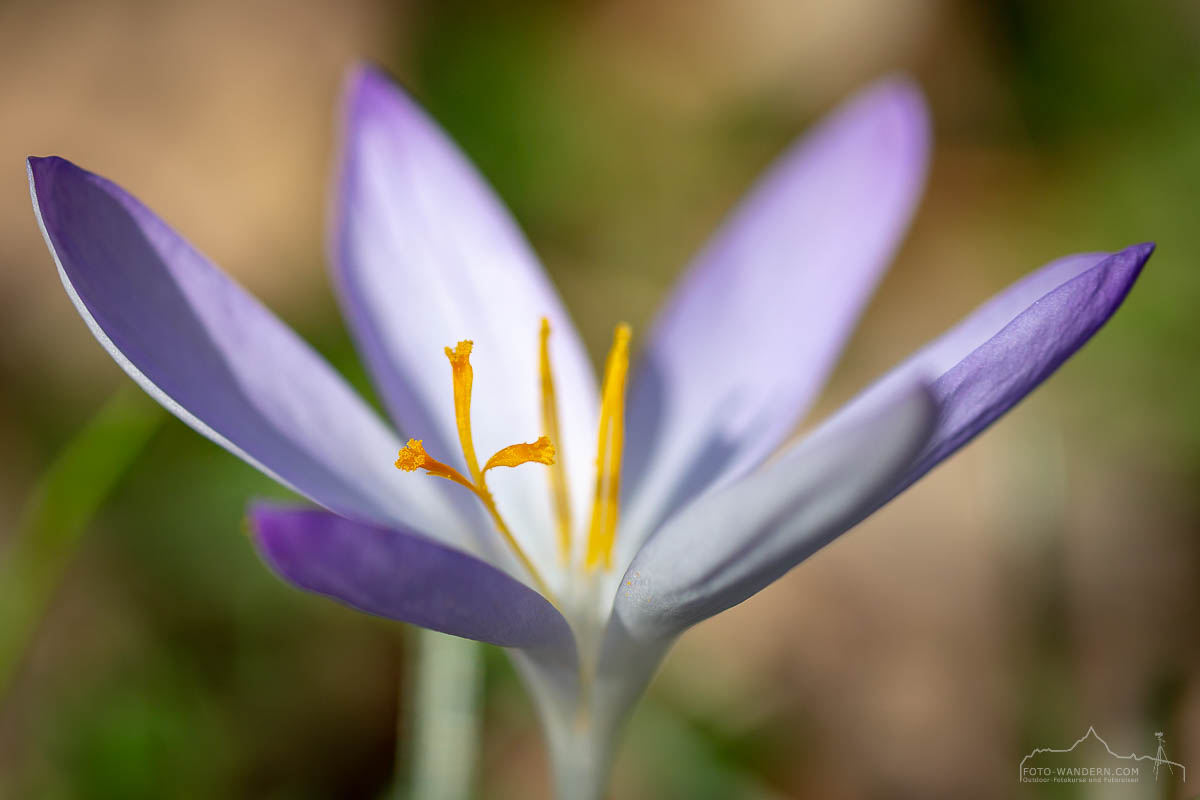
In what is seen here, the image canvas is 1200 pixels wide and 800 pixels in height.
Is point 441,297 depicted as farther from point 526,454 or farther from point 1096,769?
point 1096,769

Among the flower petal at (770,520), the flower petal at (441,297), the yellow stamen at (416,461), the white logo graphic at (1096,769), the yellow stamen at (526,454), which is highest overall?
the flower petal at (441,297)

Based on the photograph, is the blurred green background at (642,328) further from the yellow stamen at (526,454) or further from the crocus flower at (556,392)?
the yellow stamen at (526,454)

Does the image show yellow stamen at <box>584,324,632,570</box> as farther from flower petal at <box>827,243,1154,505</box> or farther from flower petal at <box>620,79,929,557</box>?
flower petal at <box>827,243,1154,505</box>

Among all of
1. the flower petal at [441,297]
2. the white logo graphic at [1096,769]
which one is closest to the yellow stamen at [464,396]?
the flower petal at [441,297]

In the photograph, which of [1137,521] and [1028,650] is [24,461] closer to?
[1028,650]

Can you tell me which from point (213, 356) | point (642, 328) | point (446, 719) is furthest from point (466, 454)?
point (642, 328)

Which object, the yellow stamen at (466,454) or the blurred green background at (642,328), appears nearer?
the yellow stamen at (466,454)

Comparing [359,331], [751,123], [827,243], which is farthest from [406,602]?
[751,123]
